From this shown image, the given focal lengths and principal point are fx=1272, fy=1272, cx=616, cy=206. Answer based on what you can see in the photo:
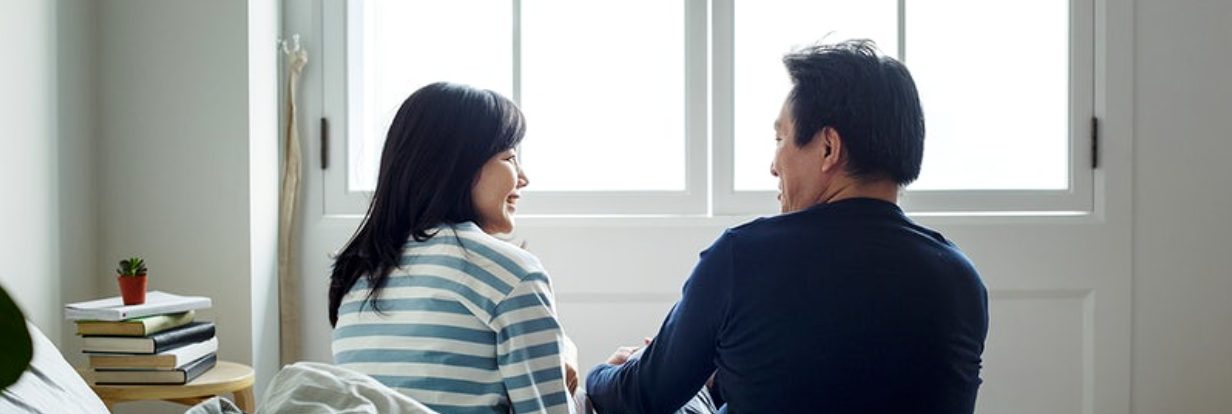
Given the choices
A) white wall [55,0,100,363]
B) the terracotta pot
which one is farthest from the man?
white wall [55,0,100,363]

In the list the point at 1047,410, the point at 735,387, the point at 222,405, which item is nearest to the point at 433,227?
the point at 735,387

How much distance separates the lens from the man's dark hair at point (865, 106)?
1.59 metres

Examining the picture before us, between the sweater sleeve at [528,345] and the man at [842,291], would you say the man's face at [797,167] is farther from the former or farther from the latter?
the sweater sleeve at [528,345]

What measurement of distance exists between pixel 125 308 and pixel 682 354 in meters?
1.19

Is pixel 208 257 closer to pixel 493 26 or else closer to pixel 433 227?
pixel 493 26

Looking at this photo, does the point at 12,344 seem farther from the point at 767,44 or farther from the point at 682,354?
the point at 767,44

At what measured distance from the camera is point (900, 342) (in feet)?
4.93

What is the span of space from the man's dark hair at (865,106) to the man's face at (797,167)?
34 mm

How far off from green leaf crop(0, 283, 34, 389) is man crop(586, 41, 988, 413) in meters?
1.24

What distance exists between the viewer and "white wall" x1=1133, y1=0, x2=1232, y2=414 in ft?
9.93

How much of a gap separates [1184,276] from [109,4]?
2526mm

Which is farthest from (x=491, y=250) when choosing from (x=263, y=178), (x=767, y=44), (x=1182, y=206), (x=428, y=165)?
(x=1182, y=206)

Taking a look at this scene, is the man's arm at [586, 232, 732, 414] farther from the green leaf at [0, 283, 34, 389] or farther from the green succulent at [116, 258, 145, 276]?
the green leaf at [0, 283, 34, 389]

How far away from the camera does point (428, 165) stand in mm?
1760
